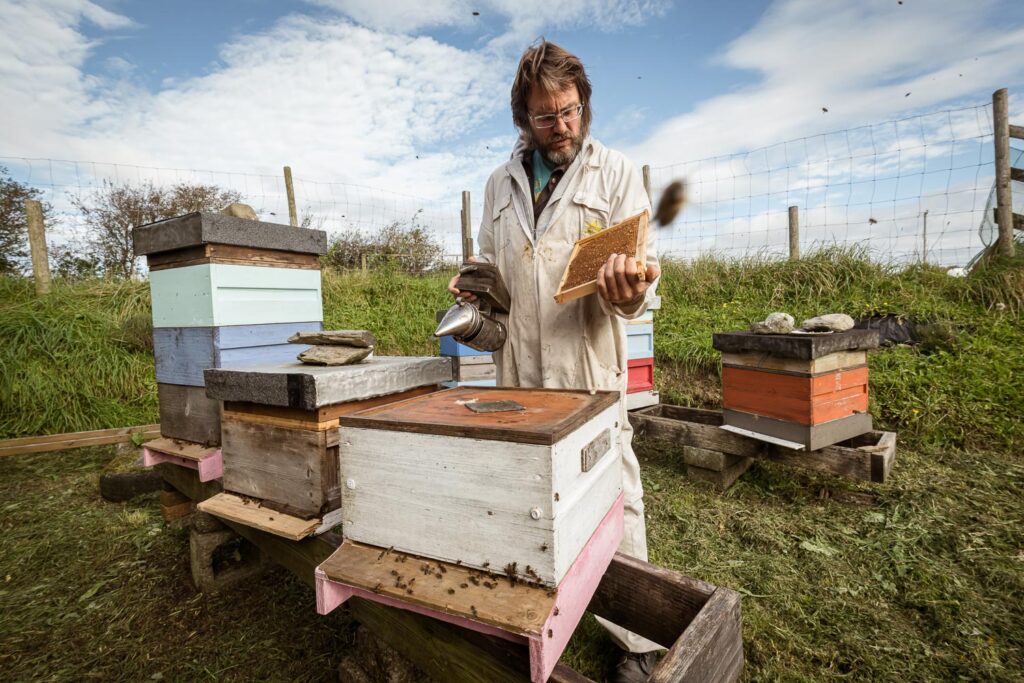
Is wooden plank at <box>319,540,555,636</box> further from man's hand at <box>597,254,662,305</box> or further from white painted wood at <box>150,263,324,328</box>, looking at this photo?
white painted wood at <box>150,263,324,328</box>

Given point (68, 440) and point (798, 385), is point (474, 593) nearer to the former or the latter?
point (798, 385)

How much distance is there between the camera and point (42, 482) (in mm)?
3992

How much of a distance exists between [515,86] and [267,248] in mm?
1630

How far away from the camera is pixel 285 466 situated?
5.47 feet

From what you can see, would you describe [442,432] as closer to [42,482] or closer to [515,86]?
[515,86]

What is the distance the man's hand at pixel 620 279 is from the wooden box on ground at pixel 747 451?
2440 mm

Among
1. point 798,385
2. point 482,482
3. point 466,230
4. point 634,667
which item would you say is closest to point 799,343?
point 798,385

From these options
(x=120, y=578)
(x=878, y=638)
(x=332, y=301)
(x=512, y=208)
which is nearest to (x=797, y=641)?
(x=878, y=638)

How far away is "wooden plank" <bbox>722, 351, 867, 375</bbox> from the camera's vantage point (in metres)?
2.97

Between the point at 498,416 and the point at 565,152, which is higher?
the point at 565,152

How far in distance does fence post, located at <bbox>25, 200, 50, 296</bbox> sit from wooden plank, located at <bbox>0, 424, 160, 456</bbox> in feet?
9.31

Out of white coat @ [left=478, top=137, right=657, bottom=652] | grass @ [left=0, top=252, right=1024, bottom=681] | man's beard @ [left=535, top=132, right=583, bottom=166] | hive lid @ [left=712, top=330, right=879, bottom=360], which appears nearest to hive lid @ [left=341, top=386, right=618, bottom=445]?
white coat @ [left=478, top=137, right=657, bottom=652]

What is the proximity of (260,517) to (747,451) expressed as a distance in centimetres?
302

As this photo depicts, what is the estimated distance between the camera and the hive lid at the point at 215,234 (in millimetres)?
2463
